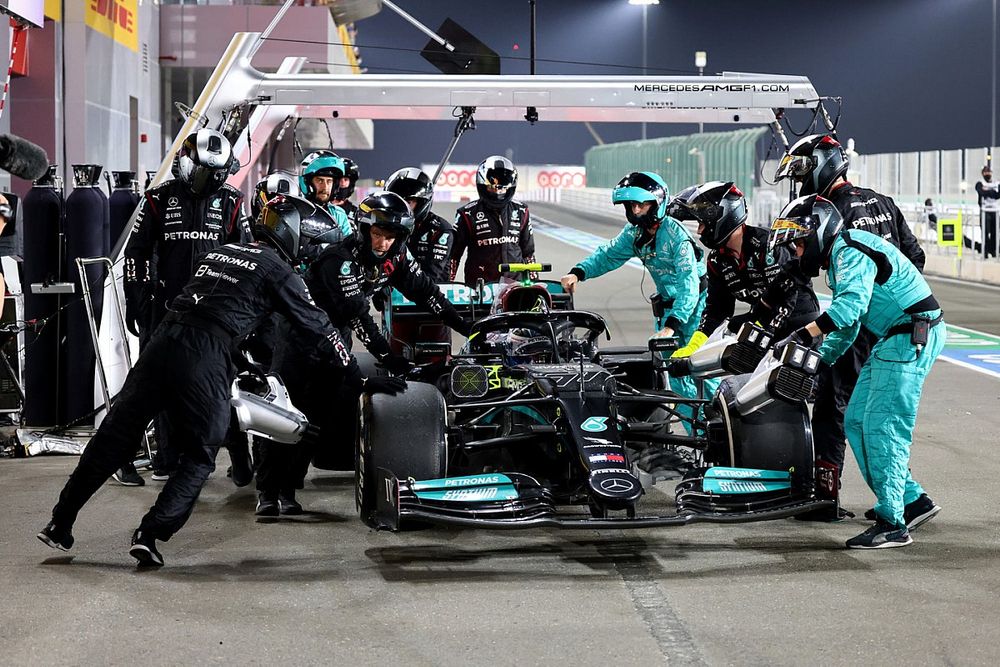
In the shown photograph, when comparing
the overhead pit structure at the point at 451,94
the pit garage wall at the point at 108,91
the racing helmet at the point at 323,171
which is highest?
the pit garage wall at the point at 108,91

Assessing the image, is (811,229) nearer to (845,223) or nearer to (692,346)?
(845,223)

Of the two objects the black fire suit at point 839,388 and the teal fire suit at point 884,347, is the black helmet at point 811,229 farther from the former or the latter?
the black fire suit at point 839,388

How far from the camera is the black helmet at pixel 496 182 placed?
1120 centimetres

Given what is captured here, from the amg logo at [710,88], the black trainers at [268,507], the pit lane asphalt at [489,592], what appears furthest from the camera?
the amg logo at [710,88]

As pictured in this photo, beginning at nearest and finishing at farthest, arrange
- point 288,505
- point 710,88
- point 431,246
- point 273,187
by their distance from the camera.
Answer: point 288,505
point 273,187
point 431,246
point 710,88

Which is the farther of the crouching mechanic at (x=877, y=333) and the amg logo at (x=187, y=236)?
the amg logo at (x=187, y=236)

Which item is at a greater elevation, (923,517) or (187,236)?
(187,236)

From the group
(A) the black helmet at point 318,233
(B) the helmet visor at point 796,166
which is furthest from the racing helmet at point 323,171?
(B) the helmet visor at point 796,166

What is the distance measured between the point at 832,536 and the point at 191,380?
3.28m

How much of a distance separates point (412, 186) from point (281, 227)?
347cm

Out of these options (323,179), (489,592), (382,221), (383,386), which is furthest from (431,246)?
(489,592)

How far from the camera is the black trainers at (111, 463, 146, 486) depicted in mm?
8445

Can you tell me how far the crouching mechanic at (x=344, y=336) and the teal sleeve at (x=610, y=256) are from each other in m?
2.05

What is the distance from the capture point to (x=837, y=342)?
271 inches
